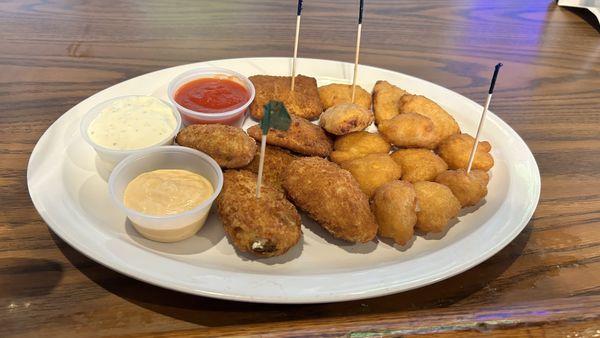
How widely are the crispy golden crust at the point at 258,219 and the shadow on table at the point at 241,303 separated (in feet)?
0.75

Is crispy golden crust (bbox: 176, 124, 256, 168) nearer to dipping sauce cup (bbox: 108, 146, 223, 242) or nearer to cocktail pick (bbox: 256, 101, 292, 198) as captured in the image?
dipping sauce cup (bbox: 108, 146, 223, 242)

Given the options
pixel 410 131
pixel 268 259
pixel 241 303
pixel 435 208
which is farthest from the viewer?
pixel 410 131

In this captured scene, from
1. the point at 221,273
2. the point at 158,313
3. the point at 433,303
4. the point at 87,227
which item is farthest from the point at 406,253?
the point at 87,227

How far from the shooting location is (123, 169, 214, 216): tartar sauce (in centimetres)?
189

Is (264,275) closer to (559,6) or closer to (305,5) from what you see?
(305,5)

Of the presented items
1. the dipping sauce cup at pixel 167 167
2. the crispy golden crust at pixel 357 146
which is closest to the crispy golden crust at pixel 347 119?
the crispy golden crust at pixel 357 146

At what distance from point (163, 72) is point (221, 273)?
153 centimetres

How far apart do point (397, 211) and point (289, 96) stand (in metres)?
1.03

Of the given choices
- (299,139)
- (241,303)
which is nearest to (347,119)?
(299,139)

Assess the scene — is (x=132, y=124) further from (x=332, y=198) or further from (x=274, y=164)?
(x=332, y=198)

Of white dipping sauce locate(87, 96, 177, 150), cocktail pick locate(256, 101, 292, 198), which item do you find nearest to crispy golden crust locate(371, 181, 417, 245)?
cocktail pick locate(256, 101, 292, 198)

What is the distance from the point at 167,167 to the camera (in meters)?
2.16

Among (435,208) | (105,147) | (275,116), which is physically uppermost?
(275,116)

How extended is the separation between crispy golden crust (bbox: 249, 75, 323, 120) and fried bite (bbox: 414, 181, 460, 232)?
33.2 inches
